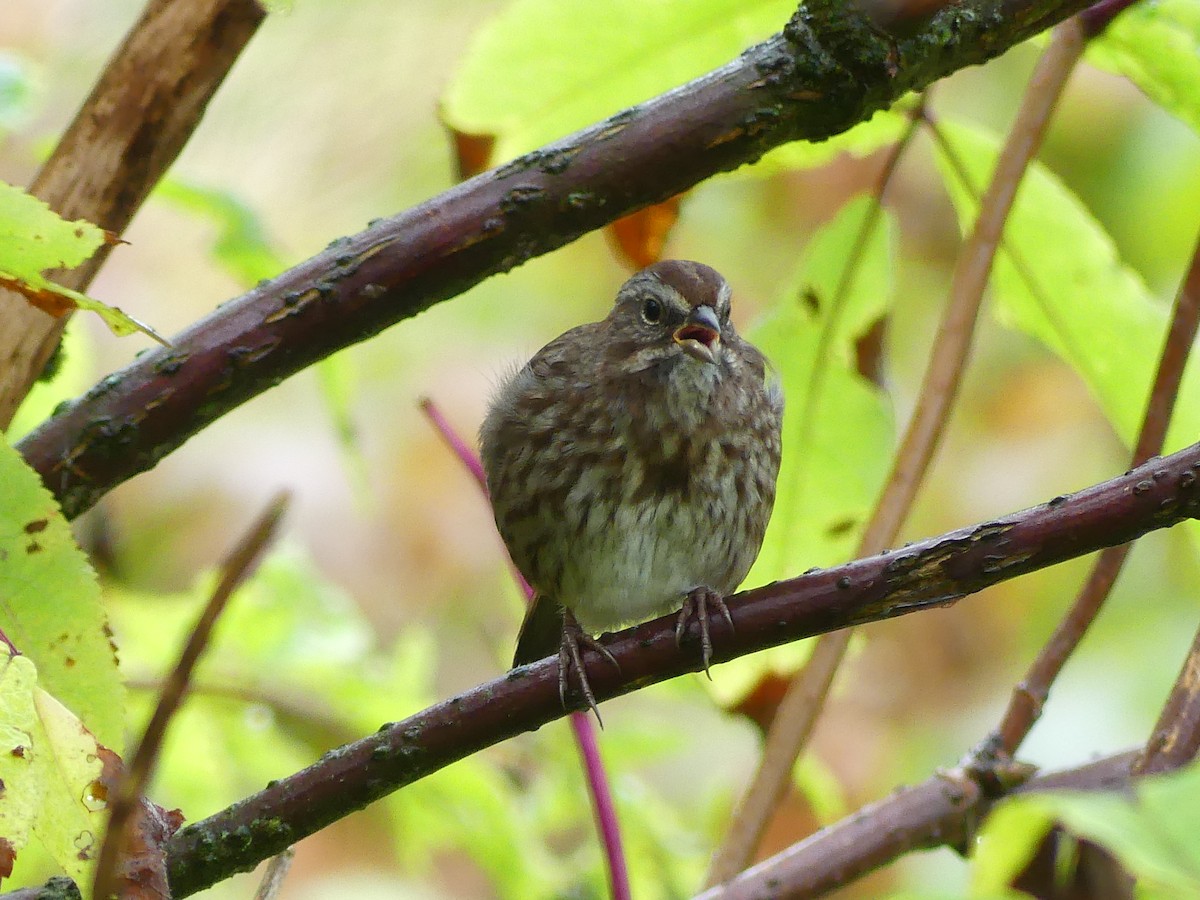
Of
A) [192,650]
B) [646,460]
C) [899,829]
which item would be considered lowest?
[192,650]

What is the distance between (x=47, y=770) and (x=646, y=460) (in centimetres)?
149

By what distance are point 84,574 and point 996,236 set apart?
120 centimetres

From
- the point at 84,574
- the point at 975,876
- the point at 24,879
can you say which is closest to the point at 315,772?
the point at 84,574

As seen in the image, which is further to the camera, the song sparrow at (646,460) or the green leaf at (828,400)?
the song sparrow at (646,460)

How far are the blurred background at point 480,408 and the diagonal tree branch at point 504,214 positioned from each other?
78.3 inches

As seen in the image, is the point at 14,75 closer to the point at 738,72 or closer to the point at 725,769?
the point at 738,72

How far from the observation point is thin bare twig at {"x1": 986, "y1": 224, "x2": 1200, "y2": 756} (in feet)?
5.82

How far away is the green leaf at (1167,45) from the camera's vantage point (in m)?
1.82

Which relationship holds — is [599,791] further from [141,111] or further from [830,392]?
[141,111]

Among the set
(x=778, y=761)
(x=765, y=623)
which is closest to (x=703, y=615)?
(x=765, y=623)

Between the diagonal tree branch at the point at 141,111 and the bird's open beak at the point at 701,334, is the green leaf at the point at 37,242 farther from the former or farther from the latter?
the bird's open beak at the point at 701,334

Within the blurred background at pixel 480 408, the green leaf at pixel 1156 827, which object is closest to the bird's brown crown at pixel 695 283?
the blurred background at pixel 480 408

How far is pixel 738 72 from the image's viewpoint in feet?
5.24

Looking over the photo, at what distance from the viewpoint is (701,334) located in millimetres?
2465
